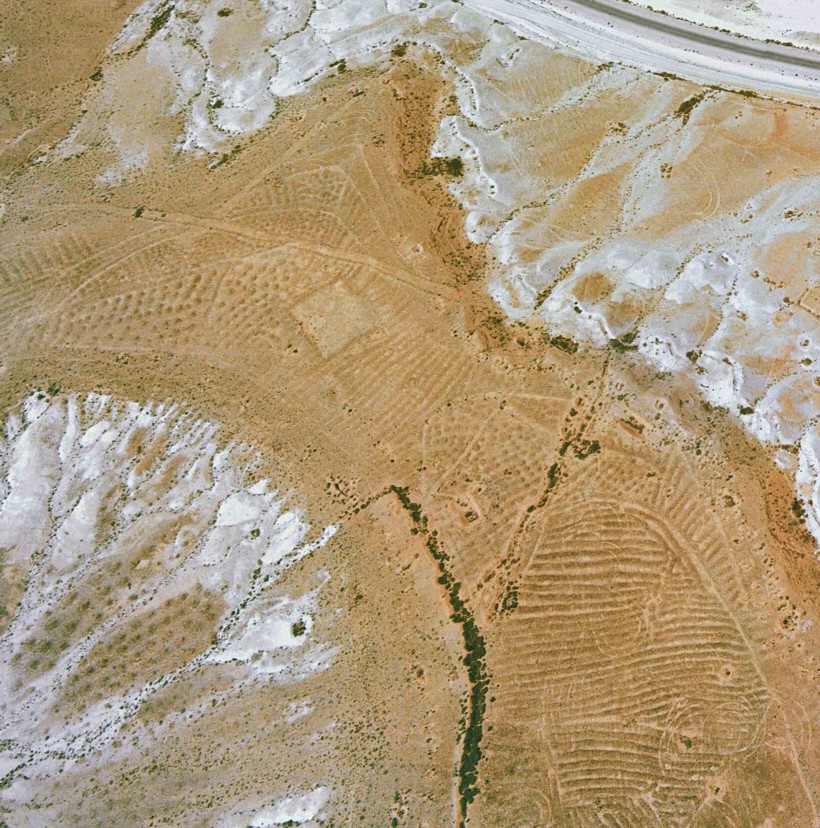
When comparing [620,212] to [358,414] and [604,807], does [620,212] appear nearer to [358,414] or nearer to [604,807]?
[358,414]

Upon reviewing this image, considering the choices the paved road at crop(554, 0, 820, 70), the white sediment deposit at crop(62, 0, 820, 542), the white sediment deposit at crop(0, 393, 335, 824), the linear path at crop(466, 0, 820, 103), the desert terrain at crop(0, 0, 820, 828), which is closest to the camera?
the desert terrain at crop(0, 0, 820, 828)

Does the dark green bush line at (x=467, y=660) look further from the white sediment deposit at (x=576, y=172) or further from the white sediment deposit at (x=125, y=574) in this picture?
the white sediment deposit at (x=576, y=172)

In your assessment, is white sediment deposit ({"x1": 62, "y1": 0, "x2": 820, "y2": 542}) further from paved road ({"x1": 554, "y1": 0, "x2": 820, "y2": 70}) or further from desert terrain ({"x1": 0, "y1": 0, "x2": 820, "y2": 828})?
paved road ({"x1": 554, "y1": 0, "x2": 820, "y2": 70})

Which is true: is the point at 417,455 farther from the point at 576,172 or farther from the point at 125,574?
the point at 576,172

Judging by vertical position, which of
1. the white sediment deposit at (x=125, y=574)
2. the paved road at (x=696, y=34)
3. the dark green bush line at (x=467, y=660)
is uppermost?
the paved road at (x=696, y=34)

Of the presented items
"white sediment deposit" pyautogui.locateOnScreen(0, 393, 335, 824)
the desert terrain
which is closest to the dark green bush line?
the desert terrain

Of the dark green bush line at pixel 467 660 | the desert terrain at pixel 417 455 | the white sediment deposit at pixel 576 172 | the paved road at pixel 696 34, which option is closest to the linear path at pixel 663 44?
the paved road at pixel 696 34

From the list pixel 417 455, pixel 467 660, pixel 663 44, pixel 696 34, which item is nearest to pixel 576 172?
pixel 663 44
